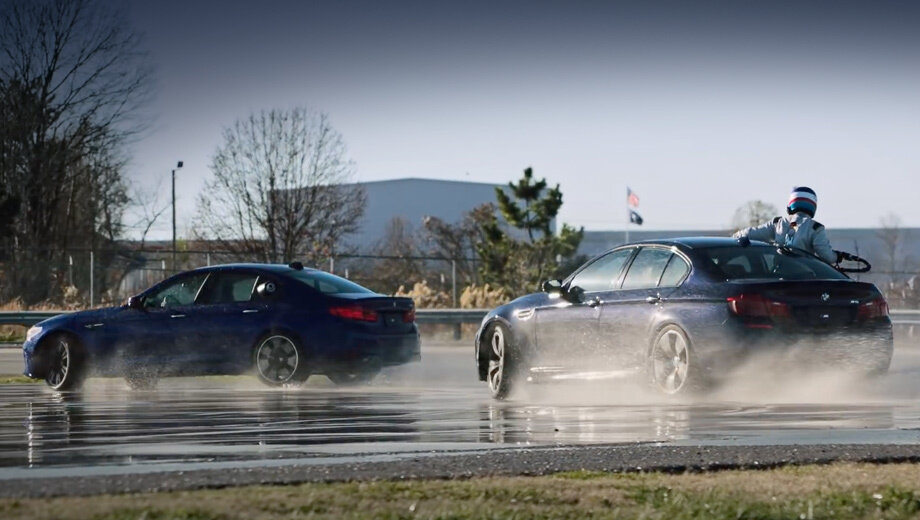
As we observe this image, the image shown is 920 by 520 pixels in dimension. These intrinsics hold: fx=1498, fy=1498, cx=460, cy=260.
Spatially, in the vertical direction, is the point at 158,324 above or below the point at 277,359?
above

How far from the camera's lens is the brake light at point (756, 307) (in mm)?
12023

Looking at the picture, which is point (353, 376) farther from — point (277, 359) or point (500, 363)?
point (500, 363)

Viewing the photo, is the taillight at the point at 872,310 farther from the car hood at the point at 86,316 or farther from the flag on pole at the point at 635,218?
the flag on pole at the point at 635,218

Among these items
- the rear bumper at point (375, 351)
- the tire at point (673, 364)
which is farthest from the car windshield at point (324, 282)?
the tire at point (673, 364)

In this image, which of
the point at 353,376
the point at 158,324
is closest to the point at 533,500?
the point at 353,376

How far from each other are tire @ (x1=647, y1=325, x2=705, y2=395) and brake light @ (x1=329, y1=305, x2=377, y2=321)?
13.7ft

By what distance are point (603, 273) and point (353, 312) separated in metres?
3.35

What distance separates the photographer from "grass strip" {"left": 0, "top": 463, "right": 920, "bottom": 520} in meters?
6.11

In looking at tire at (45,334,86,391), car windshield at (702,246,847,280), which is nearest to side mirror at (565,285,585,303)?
car windshield at (702,246,847,280)

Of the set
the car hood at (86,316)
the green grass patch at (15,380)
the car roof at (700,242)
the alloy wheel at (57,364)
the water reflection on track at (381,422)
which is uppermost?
the car roof at (700,242)

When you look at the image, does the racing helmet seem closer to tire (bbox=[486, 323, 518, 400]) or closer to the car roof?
the car roof

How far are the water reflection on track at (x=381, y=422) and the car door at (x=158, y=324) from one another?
3.43ft

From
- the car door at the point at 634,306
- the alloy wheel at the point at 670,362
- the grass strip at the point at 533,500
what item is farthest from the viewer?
the car door at the point at 634,306

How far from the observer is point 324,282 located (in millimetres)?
16250
